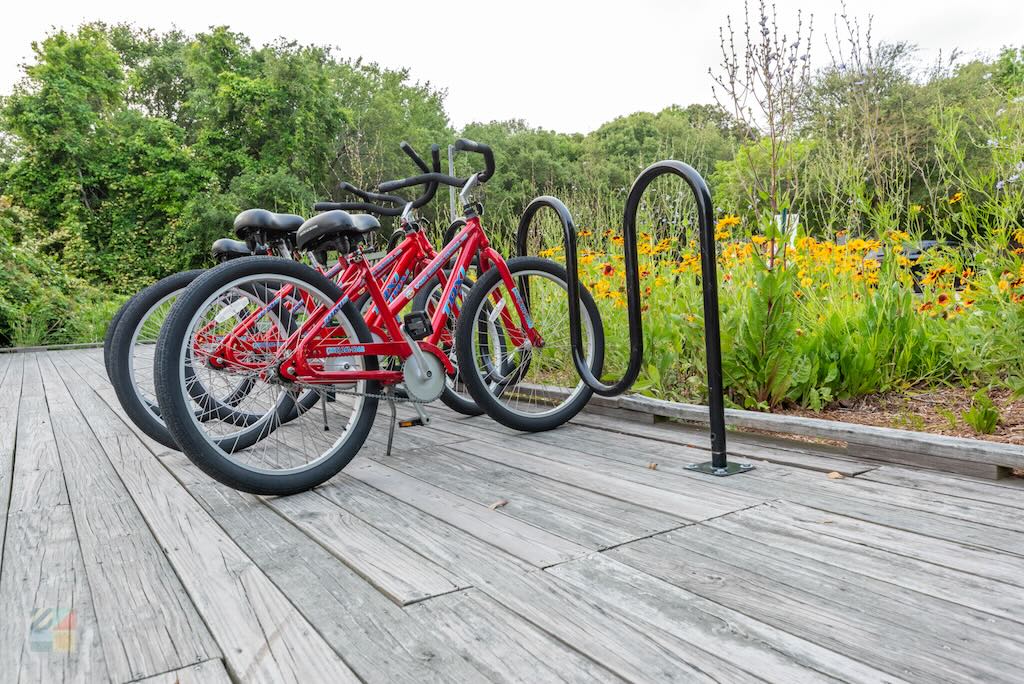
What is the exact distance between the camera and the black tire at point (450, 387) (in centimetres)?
293

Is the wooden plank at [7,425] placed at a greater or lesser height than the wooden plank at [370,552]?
greater

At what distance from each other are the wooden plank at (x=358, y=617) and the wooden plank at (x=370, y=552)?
2cm

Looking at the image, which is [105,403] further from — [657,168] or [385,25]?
[385,25]

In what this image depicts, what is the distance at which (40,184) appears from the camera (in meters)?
20.8

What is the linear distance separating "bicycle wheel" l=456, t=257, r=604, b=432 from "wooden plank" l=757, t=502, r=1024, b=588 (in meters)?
1.23

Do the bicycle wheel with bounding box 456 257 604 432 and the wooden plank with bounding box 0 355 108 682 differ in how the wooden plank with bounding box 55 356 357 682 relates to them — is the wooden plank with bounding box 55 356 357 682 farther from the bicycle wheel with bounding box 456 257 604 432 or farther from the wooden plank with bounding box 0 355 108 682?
the bicycle wheel with bounding box 456 257 604 432

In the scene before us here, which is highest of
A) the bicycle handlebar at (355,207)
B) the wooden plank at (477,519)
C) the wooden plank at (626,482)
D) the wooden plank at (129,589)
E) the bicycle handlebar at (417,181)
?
the bicycle handlebar at (417,181)

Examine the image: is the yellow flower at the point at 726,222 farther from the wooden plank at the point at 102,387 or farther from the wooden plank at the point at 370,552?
the wooden plank at the point at 102,387

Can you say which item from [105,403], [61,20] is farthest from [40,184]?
[105,403]

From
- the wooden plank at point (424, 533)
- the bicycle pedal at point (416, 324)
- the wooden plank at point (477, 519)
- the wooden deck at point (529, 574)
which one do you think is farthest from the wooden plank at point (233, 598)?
the bicycle pedal at point (416, 324)

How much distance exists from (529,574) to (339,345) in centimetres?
116

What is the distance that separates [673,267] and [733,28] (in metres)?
1.13

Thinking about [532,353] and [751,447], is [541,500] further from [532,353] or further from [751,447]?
[532,353]

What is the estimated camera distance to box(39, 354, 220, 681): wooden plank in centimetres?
118
